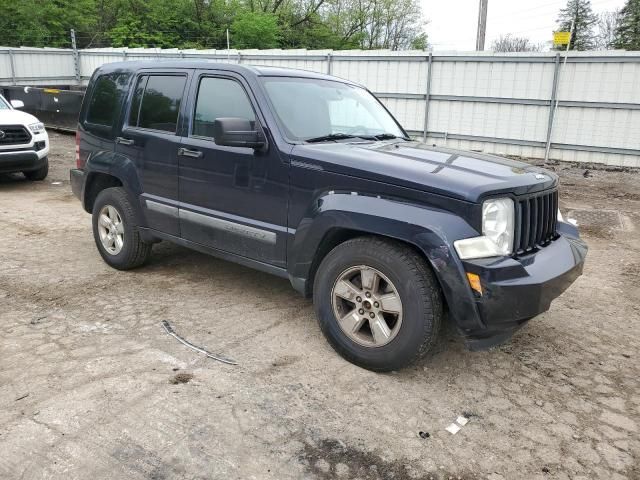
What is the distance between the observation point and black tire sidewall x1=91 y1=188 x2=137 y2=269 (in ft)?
16.2

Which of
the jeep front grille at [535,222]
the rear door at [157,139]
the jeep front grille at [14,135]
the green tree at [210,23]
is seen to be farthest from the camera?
the green tree at [210,23]

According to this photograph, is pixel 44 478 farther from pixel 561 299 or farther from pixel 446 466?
pixel 561 299

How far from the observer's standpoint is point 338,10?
154ft

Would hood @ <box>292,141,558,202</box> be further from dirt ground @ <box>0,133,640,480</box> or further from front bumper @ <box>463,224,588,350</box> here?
dirt ground @ <box>0,133,640,480</box>

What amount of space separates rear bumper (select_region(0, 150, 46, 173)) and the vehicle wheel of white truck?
7418 mm

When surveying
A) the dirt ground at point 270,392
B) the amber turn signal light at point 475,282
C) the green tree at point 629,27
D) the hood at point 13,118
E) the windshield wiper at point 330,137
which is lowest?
the dirt ground at point 270,392

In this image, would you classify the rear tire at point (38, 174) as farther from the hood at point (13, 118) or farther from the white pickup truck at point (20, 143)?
the hood at point (13, 118)

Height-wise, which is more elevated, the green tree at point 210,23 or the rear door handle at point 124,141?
the green tree at point 210,23

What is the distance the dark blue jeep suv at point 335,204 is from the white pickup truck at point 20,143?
15.2 feet

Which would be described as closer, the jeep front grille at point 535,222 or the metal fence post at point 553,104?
the jeep front grille at point 535,222

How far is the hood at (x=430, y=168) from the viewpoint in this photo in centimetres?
309

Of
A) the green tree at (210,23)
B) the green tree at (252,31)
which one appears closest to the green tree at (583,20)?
the green tree at (210,23)

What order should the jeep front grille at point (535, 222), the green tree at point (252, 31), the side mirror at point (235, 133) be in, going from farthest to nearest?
the green tree at point (252, 31)
the side mirror at point (235, 133)
the jeep front grille at point (535, 222)

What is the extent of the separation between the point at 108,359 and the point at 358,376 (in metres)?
1.63
